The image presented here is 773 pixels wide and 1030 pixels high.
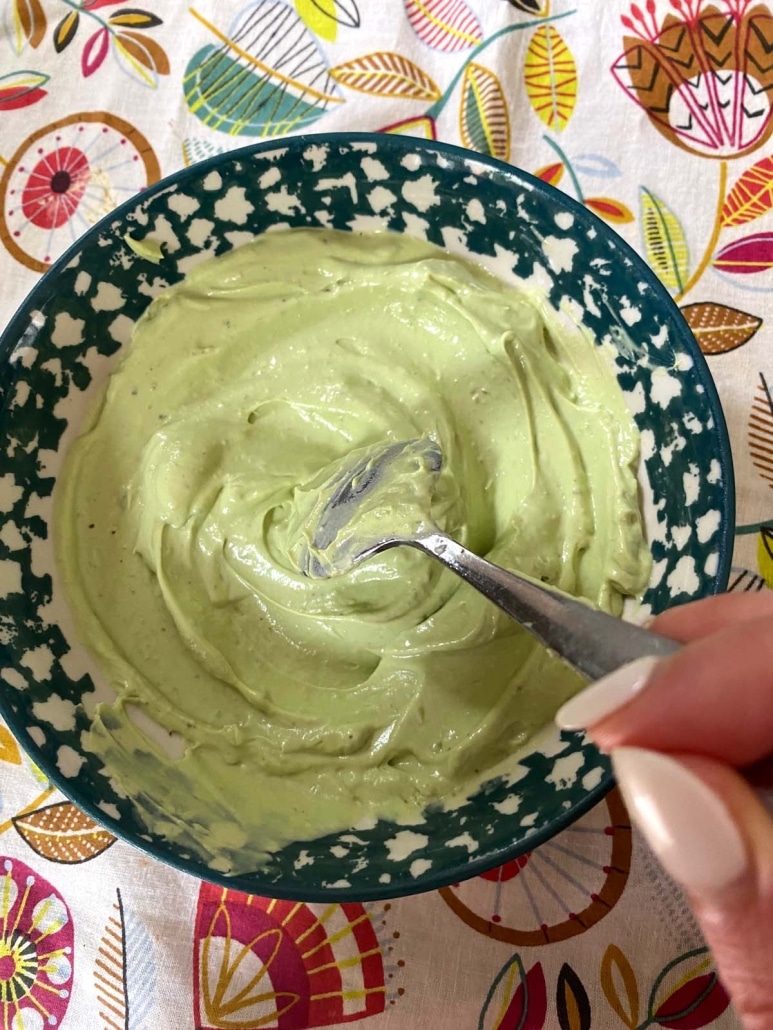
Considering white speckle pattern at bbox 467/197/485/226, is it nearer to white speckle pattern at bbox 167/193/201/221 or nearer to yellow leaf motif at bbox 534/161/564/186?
yellow leaf motif at bbox 534/161/564/186

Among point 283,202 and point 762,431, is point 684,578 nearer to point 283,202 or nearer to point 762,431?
point 762,431

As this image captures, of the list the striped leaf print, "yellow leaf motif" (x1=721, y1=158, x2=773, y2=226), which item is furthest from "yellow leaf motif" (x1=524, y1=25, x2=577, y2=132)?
"yellow leaf motif" (x1=721, y1=158, x2=773, y2=226)

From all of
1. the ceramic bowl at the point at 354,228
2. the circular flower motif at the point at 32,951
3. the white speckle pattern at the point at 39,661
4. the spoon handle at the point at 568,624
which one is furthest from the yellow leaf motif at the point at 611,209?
the circular flower motif at the point at 32,951

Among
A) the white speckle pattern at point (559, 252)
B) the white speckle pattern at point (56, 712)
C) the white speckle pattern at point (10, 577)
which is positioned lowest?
the white speckle pattern at point (56, 712)

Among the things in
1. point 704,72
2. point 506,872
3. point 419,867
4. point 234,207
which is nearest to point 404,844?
point 419,867

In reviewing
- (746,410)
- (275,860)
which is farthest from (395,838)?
(746,410)

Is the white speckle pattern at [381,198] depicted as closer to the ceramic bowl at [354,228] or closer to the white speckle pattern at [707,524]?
the ceramic bowl at [354,228]
